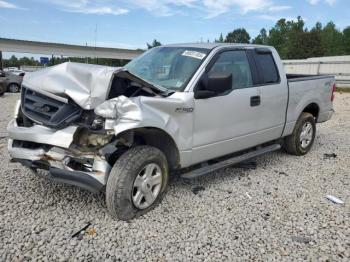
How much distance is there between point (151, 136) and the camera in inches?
155

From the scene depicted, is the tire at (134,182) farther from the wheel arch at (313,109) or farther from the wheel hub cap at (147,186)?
the wheel arch at (313,109)

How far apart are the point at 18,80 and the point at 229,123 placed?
18202mm

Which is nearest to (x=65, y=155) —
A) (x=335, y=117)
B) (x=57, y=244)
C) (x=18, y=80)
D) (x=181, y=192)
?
(x=57, y=244)

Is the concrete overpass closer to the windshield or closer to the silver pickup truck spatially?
the windshield

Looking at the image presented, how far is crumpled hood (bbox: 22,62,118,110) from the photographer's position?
349 centimetres

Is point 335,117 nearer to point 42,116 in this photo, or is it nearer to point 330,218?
point 330,218

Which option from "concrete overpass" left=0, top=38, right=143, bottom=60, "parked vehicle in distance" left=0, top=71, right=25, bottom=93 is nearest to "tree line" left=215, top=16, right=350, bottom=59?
"concrete overpass" left=0, top=38, right=143, bottom=60

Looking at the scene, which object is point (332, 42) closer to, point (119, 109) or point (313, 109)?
point (313, 109)

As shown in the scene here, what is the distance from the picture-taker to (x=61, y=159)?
3.51 metres

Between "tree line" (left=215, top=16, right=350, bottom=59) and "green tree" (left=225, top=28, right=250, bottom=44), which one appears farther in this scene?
"green tree" (left=225, top=28, right=250, bottom=44)

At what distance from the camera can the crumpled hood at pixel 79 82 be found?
3.49 meters

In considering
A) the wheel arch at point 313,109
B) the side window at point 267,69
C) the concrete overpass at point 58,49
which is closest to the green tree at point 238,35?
the concrete overpass at point 58,49

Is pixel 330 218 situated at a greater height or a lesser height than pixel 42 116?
lesser

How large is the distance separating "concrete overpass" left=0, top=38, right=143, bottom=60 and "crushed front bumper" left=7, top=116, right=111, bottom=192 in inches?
2551
